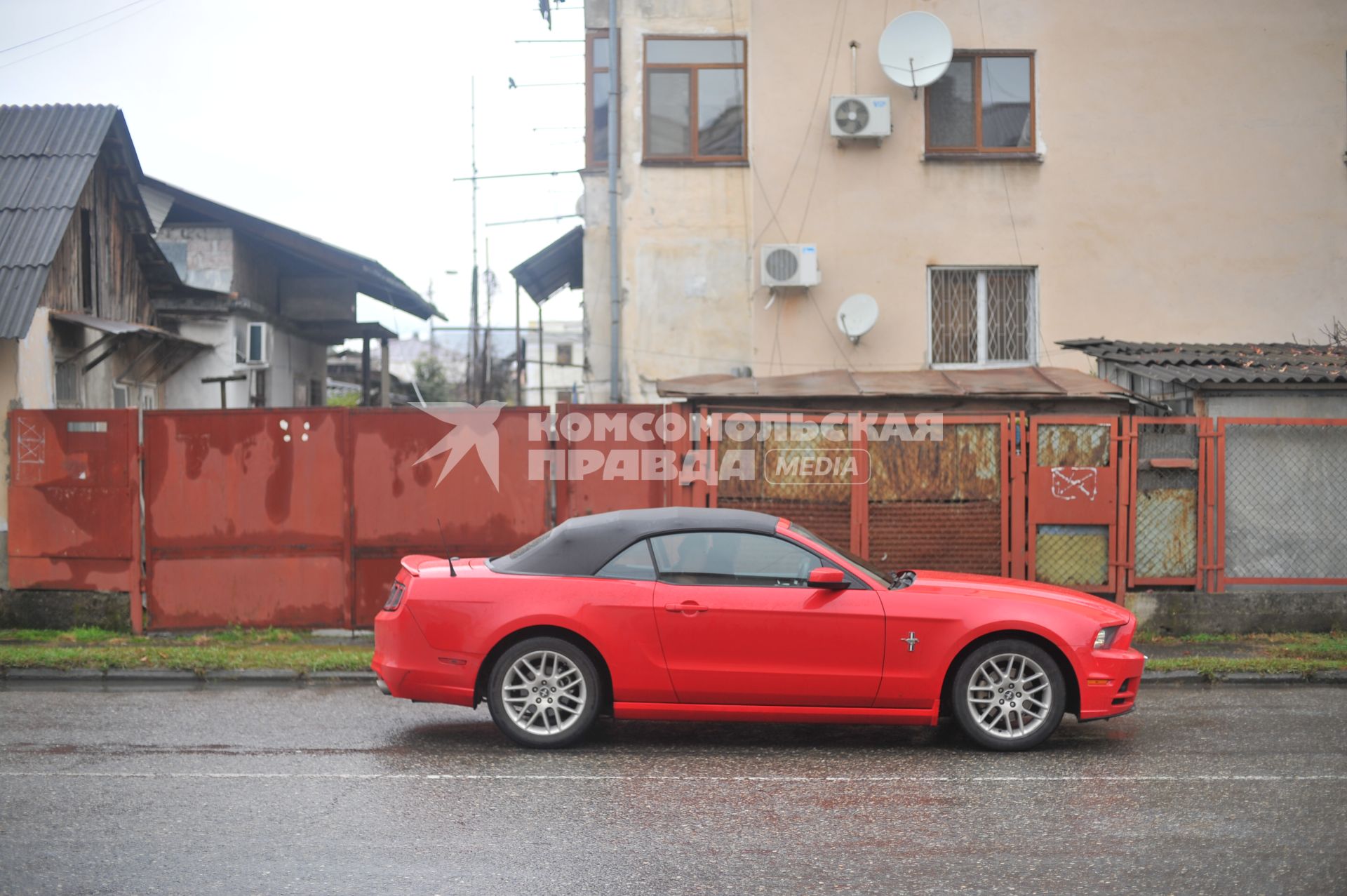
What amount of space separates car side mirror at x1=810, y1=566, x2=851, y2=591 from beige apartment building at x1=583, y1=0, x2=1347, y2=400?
8790 millimetres

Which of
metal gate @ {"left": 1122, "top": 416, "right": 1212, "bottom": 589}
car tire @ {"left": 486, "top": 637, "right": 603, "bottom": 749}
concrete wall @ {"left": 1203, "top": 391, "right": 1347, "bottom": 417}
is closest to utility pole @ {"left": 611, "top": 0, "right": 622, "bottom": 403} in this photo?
metal gate @ {"left": 1122, "top": 416, "right": 1212, "bottom": 589}

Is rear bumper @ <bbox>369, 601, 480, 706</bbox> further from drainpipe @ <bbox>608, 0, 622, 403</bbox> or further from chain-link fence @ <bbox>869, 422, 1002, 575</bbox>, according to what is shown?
drainpipe @ <bbox>608, 0, 622, 403</bbox>

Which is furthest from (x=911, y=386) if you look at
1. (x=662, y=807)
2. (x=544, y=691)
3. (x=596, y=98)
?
(x=596, y=98)

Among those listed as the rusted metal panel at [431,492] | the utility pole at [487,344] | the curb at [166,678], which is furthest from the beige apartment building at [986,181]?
the utility pole at [487,344]

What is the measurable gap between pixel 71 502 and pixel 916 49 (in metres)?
11.3

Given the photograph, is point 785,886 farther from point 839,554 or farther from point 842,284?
point 842,284

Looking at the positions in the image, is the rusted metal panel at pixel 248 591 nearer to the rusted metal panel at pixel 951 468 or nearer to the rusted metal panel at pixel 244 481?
the rusted metal panel at pixel 244 481

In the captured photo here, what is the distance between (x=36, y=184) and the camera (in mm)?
13016

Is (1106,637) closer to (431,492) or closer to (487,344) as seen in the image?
(431,492)

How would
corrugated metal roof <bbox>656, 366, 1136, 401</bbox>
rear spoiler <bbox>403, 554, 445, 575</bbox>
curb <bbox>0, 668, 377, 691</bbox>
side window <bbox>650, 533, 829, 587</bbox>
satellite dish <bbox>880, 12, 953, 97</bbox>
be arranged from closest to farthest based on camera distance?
side window <bbox>650, 533, 829, 587</bbox> < rear spoiler <bbox>403, 554, 445, 575</bbox> < curb <bbox>0, 668, 377, 691</bbox> < corrugated metal roof <bbox>656, 366, 1136, 401</bbox> < satellite dish <bbox>880, 12, 953, 97</bbox>

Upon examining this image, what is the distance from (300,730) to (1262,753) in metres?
6.03

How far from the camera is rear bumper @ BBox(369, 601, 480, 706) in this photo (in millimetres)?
7152

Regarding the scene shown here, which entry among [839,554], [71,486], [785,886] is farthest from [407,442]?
[785,886]

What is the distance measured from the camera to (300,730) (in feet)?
25.6
